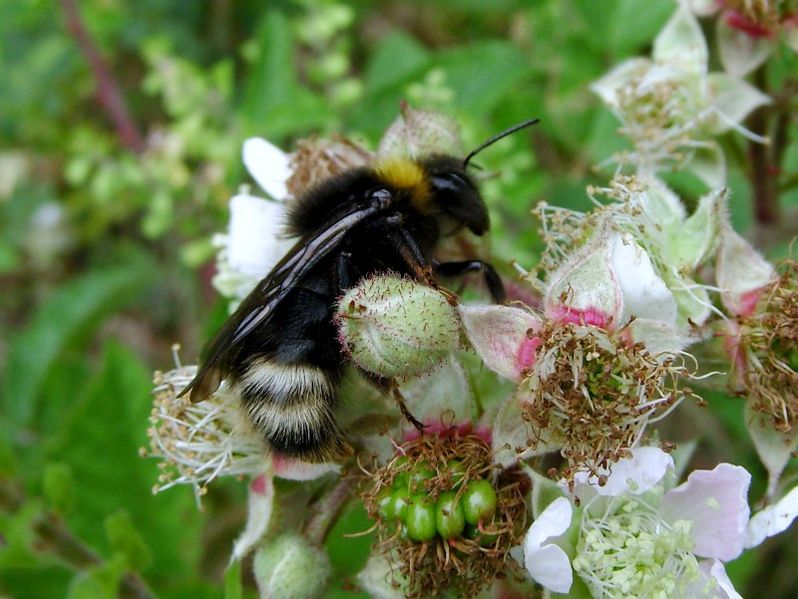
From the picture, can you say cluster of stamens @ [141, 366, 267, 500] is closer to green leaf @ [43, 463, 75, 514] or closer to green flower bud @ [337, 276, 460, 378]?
green flower bud @ [337, 276, 460, 378]

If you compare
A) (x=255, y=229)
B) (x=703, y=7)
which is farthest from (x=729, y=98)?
Answer: (x=255, y=229)

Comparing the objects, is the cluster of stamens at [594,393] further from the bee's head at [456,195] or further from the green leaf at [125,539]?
the green leaf at [125,539]

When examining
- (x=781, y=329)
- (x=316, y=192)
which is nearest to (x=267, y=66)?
(x=316, y=192)

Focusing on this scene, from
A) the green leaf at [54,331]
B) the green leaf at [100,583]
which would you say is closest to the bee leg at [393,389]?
the green leaf at [100,583]

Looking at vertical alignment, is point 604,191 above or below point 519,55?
above

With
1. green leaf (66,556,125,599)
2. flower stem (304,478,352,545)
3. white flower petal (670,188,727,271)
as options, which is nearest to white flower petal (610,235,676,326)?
white flower petal (670,188,727,271)

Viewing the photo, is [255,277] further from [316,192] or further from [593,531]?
[593,531]
